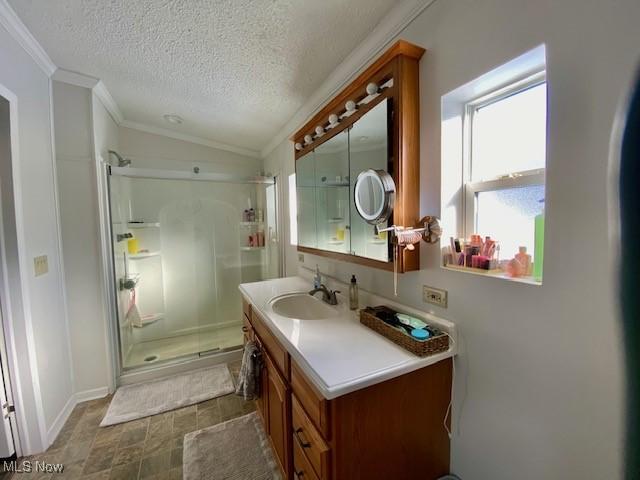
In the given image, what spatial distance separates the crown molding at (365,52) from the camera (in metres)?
1.08

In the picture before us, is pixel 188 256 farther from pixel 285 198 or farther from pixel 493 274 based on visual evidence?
pixel 493 274

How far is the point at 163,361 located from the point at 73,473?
39.6 inches

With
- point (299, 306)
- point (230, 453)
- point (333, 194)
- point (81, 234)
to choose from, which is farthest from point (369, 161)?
point (81, 234)

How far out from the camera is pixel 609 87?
61 centimetres

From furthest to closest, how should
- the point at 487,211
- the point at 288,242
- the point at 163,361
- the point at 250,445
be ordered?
the point at 288,242
the point at 163,361
the point at 250,445
the point at 487,211

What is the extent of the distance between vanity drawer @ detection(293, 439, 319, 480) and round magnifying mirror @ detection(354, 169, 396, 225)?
3.23 ft

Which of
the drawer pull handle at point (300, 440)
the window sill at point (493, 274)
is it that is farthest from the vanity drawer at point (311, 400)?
the window sill at point (493, 274)

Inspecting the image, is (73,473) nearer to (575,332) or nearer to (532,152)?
(575,332)

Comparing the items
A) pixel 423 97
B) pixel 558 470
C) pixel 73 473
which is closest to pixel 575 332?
pixel 558 470

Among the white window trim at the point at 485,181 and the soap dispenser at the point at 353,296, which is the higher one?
the white window trim at the point at 485,181

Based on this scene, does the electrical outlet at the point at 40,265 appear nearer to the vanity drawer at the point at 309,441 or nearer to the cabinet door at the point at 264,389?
the cabinet door at the point at 264,389

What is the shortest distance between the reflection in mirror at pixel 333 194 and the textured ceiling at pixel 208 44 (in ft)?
1.52

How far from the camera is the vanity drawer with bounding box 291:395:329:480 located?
833mm

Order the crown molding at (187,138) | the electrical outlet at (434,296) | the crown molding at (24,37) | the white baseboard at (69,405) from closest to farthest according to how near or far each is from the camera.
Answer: the electrical outlet at (434,296) < the crown molding at (24,37) < the white baseboard at (69,405) < the crown molding at (187,138)
